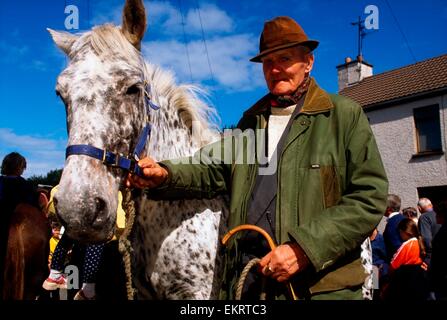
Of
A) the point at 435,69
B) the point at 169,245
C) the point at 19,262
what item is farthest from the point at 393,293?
the point at 435,69

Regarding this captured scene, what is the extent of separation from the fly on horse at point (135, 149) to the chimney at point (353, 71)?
829 inches

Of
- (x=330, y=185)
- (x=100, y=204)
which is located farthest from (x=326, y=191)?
(x=100, y=204)

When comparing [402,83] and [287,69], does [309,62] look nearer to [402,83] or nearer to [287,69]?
[287,69]

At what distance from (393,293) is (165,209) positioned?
4.59 meters

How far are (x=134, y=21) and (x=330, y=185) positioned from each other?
75.7 inches

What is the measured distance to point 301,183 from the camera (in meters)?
2.19

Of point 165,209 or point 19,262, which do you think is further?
point 19,262

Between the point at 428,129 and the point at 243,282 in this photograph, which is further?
the point at 428,129

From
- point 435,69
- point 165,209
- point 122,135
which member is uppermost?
point 435,69

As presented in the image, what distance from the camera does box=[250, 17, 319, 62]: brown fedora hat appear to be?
2.41 metres

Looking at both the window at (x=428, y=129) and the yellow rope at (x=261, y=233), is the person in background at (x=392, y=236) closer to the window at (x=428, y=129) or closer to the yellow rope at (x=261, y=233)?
the yellow rope at (x=261, y=233)
